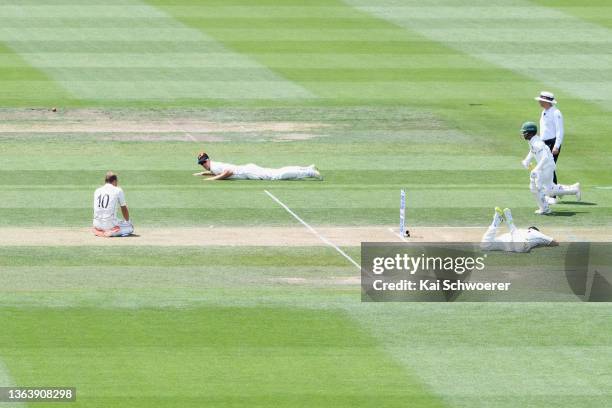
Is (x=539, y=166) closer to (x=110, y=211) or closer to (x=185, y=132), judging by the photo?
(x=110, y=211)

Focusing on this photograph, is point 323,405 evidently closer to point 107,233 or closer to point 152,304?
point 152,304

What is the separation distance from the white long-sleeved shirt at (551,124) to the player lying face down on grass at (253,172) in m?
4.29

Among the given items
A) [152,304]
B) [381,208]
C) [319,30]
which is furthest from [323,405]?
[319,30]

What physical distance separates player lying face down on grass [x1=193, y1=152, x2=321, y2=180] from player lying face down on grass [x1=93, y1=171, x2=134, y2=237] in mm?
4642

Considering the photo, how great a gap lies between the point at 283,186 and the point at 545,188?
16.7ft

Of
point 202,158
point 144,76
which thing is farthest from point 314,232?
point 144,76

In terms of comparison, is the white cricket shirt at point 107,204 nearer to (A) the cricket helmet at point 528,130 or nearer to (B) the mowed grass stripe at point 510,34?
(A) the cricket helmet at point 528,130

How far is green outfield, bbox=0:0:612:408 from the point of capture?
16.5m

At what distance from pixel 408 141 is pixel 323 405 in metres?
17.4

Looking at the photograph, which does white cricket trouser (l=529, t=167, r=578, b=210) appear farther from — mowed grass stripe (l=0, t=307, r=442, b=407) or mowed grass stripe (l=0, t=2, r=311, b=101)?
mowed grass stripe (l=0, t=2, r=311, b=101)

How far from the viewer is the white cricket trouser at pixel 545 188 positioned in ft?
80.4

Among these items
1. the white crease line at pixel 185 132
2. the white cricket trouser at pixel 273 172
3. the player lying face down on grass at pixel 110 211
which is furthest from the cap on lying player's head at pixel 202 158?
the white crease line at pixel 185 132

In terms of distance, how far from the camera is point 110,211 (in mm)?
22719

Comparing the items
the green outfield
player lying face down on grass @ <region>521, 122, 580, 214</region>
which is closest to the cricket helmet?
player lying face down on grass @ <region>521, 122, 580, 214</region>
